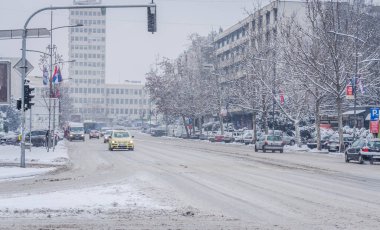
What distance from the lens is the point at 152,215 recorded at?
13.0 m

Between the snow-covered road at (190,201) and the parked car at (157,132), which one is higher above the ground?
the parked car at (157,132)

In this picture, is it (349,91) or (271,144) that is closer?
(349,91)

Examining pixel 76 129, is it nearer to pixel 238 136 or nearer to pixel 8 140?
pixel 238 136

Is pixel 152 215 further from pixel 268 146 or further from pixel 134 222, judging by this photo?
pixel 268 146

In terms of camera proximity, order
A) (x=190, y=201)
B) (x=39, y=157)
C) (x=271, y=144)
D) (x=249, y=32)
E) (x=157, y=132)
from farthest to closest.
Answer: (x=157, y=132)
(x=249, y=32)
(x=271, y=144)
(x=39, y=157)
(x=190, y=201)

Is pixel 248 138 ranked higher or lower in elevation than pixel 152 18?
lower

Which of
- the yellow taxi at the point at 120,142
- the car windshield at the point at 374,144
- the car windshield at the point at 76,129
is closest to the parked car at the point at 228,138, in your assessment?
the car windshield at the point at 76,129

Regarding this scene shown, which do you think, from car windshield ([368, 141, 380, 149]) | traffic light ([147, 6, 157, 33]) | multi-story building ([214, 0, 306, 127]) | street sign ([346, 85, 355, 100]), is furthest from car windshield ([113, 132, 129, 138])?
traffic light ([147, 6, 157, 33])

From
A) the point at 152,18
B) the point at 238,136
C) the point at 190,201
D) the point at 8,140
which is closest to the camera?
the point at 190,201

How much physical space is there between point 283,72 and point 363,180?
39.1 meters

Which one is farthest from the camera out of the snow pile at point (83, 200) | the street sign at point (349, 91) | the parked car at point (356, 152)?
the street sign at point (349, 91)

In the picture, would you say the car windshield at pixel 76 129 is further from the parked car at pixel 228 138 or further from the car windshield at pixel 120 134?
the car windshield at pixel 120 134

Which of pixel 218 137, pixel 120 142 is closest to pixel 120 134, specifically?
pixel 120 142

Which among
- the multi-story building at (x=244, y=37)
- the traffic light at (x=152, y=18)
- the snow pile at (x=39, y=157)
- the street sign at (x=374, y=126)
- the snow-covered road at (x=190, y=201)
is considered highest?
the multi-story building at (x=244, y=37)
